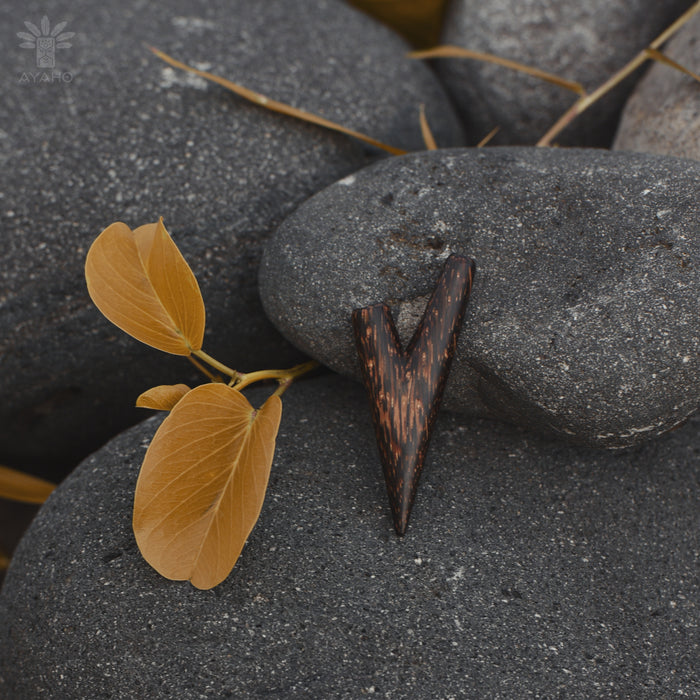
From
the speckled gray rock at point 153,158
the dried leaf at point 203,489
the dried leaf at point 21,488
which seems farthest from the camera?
the dried leaf at point 21,488

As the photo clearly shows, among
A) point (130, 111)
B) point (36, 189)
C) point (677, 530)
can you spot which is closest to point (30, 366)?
point (36, 189)

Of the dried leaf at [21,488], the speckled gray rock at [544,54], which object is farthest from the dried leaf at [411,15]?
the dried leaf at [21,488]

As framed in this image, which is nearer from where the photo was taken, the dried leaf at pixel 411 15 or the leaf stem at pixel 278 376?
the leaf stem at pixel 278 376

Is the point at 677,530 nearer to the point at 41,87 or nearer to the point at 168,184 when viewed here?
the point at 168,184

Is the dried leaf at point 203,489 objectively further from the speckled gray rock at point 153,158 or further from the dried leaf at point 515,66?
the dried leaf at point 515,66

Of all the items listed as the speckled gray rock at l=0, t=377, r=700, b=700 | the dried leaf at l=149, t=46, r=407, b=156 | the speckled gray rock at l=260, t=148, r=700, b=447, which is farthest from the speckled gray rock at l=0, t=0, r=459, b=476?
the speckled gray rock at l=0, t=377, r=700, b=700

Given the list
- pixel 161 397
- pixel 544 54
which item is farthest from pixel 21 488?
pixel 544 54
